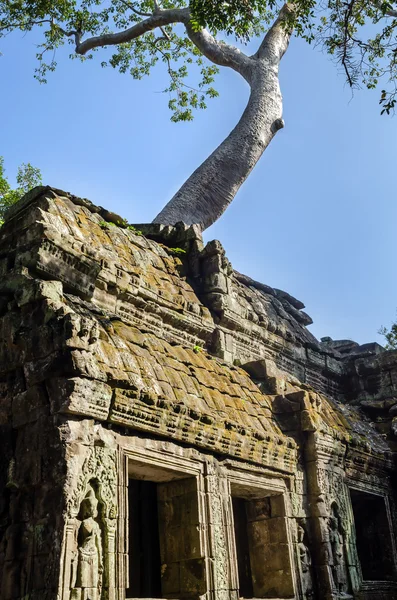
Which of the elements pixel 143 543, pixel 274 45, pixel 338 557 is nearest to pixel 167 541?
pixel 143 543

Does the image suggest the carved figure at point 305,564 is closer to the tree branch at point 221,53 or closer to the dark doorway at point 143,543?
the dark doorway at point 143,543

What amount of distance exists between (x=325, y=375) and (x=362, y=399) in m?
0.82

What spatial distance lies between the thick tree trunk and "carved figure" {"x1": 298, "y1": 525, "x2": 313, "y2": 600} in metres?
8.11

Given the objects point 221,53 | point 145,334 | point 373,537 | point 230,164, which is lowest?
point 373,537

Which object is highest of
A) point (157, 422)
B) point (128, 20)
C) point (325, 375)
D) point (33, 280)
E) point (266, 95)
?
point (128, 20)

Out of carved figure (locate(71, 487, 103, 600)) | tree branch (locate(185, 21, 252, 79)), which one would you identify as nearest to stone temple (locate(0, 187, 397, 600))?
carved figure (locate(71, 487, 103, 600))

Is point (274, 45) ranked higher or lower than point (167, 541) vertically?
higher

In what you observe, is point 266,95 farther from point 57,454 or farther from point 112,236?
point 57,454

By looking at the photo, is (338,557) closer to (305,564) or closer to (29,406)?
(305,564)

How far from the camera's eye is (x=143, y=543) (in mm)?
6797

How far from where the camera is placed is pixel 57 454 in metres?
4.82

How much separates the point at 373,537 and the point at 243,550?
267 centimetres

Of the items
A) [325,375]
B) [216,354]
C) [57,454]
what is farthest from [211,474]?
[325,375]

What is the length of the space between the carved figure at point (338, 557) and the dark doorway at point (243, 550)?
1.02 metres
